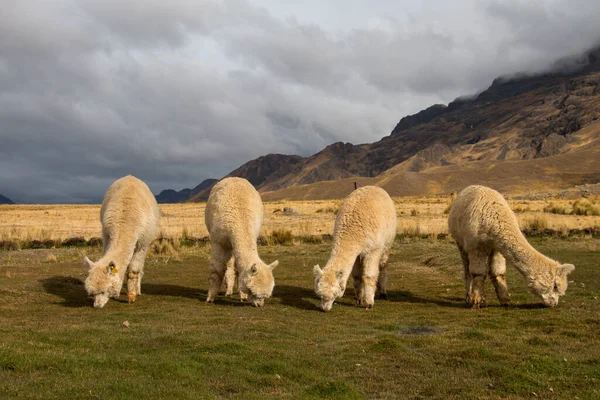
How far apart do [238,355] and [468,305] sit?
7160 millimetres

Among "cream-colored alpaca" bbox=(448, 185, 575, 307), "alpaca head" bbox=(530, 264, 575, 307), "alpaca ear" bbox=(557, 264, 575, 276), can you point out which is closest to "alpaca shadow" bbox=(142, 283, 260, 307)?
"cream-colored alpaca" bbox=(448, 185, 575, 307)

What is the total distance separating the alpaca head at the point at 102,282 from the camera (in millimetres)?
12250

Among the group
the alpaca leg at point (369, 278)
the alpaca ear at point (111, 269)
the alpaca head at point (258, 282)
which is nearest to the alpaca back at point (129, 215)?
the alpaca ear at point (111, 269)

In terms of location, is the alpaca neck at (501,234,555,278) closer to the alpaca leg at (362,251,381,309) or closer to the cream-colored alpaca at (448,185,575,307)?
the cream-colored alpaca at (448,185,575,307)

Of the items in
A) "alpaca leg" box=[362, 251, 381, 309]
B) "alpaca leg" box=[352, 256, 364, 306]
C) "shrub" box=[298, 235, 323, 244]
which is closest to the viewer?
"alpaca leg" box=[362, 251, 381, 309]

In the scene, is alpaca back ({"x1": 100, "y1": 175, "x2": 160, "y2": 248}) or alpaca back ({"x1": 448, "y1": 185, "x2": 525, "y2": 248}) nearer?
alpaca back ({"x1": 448, "y1": 185, "x2": 525, "y2": 248})

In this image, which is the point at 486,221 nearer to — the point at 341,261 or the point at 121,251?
the point at 341,261

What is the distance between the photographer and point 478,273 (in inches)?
504

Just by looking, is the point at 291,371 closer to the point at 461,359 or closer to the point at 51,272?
the point at 461,359

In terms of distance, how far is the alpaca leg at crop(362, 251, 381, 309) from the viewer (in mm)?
13297

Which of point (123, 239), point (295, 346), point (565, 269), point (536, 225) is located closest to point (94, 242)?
point (123, 239)

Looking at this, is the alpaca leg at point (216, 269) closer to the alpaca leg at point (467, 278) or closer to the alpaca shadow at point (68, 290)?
the alpaca shadow at point (68, 290)

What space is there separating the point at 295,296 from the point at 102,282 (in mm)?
5270

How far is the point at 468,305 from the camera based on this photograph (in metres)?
13.3
